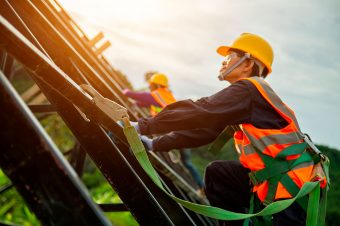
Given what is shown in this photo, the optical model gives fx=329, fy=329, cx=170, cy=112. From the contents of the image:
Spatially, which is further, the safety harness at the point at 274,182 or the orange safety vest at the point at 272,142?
the orange safety vest at the point at 272,142

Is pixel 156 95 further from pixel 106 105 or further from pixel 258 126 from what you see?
pixel 106 105

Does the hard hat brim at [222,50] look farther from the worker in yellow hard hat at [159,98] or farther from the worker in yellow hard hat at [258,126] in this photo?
the worker in yellow hard hat at [159,98]

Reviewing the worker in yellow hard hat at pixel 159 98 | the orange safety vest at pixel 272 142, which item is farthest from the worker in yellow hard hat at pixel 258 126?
the worker in yellow hard hat at pixel 159 98

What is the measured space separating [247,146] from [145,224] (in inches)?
46.2

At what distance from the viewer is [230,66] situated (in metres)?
2.90

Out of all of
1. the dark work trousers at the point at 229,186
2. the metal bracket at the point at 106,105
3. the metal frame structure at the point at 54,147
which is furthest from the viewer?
the dark work trousers at the point at 229,186

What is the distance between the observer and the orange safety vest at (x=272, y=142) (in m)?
2.21

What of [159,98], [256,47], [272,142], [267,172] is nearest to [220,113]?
[272,142]

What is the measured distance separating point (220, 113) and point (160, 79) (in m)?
5.61

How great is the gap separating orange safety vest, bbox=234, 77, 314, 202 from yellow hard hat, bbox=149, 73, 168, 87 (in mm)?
5417

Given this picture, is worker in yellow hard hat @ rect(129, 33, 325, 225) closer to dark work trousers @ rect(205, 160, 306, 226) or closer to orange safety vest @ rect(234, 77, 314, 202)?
orange safety vest @ rect(234, 77, 314, 202)

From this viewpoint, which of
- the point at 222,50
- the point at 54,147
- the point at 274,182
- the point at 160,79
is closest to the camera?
the point at 54,147

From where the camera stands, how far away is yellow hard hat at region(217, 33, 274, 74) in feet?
9.62

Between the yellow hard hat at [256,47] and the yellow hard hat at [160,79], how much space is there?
475cm
